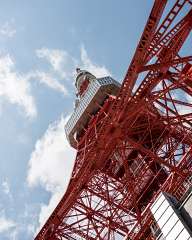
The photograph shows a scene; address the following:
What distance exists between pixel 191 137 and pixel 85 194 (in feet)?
21.8

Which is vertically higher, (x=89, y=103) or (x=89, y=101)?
(x=89, y=101)

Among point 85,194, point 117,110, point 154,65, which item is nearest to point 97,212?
point 85,194

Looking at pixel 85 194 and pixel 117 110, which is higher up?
pixel 85 194

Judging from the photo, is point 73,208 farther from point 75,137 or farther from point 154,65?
point 154,65

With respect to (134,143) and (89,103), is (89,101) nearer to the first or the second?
(89,103)

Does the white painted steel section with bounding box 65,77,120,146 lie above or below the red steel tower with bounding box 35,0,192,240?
above

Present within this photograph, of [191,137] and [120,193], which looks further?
[120,193]

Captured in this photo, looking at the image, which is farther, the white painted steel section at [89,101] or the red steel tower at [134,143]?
the white painted steel section at [89,101]

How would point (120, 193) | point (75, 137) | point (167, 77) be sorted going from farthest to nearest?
1. point (75, 137)
2. point (120, 193)
3. point (167, 77)

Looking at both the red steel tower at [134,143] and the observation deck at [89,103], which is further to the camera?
the observation deck at [89,103]

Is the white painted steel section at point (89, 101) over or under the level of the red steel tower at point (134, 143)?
over

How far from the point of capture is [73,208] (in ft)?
82.4

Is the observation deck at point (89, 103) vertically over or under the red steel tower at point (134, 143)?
over

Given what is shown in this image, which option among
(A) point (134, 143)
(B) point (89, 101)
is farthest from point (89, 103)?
(A) point (134, 143)
